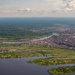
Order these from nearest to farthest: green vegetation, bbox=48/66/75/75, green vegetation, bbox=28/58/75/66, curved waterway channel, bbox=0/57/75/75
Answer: green vegetation, bbox=48/66/75/75 < curved waterway channel, bbox=0/57/75/75 < green vegetation, bbox=28/58/75/66

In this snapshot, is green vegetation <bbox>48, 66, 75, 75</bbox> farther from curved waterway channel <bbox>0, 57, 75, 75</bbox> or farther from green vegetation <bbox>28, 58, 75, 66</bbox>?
green vegetation <bbox>28, 58, 75, 66</bbox>

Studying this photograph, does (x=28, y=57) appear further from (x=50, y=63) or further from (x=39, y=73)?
(x=39, y=73)

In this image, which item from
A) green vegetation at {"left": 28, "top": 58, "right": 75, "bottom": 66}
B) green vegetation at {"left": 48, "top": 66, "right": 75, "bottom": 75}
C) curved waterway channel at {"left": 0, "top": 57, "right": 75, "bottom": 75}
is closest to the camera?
green vegetation at {"left": 48, "top": 66, "right": 75, "bottom": 75}

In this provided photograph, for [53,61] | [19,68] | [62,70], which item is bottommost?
[62,70]

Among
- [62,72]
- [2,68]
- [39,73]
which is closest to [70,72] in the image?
[62,72]

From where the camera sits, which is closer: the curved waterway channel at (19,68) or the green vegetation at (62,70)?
the green vegetation at (62,70)

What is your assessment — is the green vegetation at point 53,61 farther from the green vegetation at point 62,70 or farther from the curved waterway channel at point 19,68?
the green vegetation at point 62,70

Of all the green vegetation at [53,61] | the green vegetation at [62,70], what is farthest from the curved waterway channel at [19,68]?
the green vegetation at [53,61]

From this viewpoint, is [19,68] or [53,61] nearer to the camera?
[19,68]

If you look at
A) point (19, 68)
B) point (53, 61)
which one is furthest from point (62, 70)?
point (19, 68)

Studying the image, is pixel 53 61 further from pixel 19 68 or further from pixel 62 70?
pixel 19 68

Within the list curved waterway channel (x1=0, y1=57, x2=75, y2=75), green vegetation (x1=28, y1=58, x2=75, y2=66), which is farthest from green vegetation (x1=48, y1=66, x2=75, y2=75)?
green vegetation (x1=28, y1=58, x2=75, y2=66)

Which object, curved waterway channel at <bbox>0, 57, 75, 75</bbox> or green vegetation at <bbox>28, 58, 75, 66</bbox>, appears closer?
curved waterway channel at <bbox>0, 57, 75, 75</bbox>
